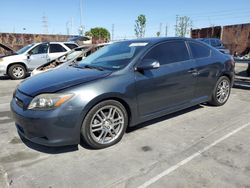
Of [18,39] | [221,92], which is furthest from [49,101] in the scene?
[18,39]

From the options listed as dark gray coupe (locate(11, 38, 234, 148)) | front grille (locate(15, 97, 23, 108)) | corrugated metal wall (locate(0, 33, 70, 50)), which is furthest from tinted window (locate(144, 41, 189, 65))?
corrugated metal wall (locate(0, 33, 70, 50))

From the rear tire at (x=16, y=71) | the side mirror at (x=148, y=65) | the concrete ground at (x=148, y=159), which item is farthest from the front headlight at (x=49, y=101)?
the rear tire at (x=16, y=71)

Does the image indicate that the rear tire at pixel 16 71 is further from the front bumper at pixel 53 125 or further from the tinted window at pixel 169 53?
the tinted window at pixel 169 53

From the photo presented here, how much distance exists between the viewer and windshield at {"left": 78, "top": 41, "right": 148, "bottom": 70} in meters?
3.79

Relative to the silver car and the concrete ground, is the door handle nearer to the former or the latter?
the concrete ground

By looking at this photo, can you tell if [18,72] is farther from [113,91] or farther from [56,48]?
[113,91]

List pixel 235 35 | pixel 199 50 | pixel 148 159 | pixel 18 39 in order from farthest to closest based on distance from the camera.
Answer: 1. pixel 18 39
2. pixel 235 35
3. pixel 199 50
4. pixel 148 159

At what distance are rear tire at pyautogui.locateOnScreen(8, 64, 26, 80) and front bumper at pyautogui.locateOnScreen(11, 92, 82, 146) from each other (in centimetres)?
840

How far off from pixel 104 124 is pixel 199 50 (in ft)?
8.29

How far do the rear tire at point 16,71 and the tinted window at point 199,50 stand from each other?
340 inches

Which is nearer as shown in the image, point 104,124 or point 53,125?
point 53,125

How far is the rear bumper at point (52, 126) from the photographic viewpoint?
297 centimetres

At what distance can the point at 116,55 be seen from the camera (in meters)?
4.19

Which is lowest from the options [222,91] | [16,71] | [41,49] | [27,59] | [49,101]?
[16,71]
